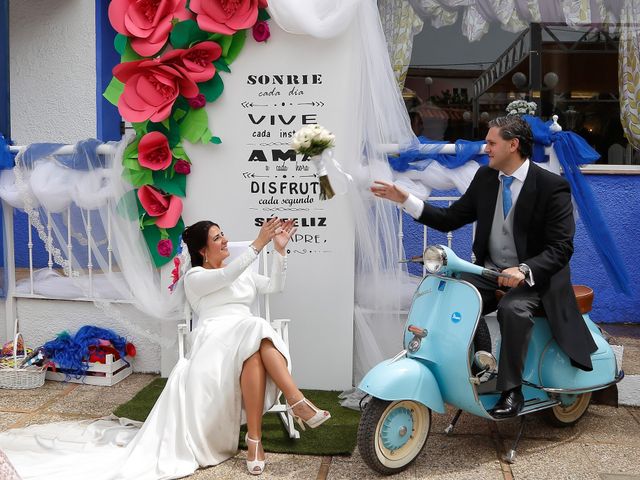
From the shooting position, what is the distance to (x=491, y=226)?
157 inches

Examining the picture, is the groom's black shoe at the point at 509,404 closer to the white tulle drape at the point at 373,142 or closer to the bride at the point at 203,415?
the bride at the point at 203,415

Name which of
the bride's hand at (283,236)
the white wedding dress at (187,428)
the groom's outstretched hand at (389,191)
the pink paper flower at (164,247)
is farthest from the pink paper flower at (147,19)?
the groom's outstretched hand at (389,191)

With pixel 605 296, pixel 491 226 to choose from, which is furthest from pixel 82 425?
pixel 605 296

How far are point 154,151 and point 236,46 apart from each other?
0.80 metres

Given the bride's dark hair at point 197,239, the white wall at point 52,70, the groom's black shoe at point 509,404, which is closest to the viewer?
the groom's black shoe at point 509,404

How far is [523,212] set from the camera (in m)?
3.84

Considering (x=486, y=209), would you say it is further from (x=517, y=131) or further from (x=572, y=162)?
(x=572, y=162)

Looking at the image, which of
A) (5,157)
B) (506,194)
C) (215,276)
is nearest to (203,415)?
(215,276)

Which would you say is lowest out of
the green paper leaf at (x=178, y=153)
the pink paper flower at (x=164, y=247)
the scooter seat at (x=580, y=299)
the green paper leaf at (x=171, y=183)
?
the scooter seat at (x=580, y=299)

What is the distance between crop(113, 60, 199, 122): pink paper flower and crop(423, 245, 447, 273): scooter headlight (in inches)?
74.5

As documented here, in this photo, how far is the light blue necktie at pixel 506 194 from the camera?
12.9 feet

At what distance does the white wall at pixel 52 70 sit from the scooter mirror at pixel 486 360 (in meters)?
4.70

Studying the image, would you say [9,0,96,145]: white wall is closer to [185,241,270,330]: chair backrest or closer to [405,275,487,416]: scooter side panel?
[185,241,270,330]: chair backrest

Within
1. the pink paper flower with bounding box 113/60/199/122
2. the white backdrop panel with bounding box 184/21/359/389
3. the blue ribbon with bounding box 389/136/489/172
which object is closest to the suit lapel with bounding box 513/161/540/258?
the blue ribbon with bounding box 389/136/489/172
